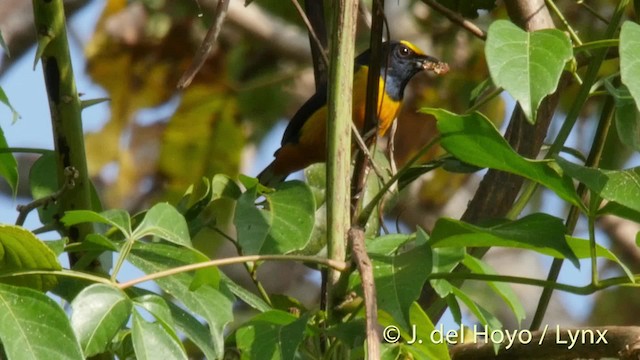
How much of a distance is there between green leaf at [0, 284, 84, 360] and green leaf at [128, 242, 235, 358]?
0.46ft

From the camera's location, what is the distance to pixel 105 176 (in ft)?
15.8

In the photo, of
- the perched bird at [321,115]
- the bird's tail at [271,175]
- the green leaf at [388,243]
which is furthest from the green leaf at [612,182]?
the bird's tail at [271,175]

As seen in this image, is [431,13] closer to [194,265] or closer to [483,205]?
[483,205]

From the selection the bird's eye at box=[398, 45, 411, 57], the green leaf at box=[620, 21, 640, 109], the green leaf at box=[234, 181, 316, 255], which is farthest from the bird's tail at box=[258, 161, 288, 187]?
the green leaf at box=[620, 21, 640, 109]

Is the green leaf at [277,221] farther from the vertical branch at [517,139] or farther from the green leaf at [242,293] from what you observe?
the vertical branch at [517,139]

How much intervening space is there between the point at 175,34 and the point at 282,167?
91 centimetres

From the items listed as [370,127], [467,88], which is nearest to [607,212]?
[370,127]

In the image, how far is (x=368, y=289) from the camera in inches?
39.4

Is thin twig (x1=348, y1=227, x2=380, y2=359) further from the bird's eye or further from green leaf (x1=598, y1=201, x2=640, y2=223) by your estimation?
the bird's eye

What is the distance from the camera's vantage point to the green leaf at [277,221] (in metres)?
1.28

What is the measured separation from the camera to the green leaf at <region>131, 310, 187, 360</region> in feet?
3.33

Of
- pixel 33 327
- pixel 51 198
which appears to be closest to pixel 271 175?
pixel 51 198

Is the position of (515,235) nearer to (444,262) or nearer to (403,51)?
(444,262)

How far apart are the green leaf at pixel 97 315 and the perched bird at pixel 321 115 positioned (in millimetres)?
1978
